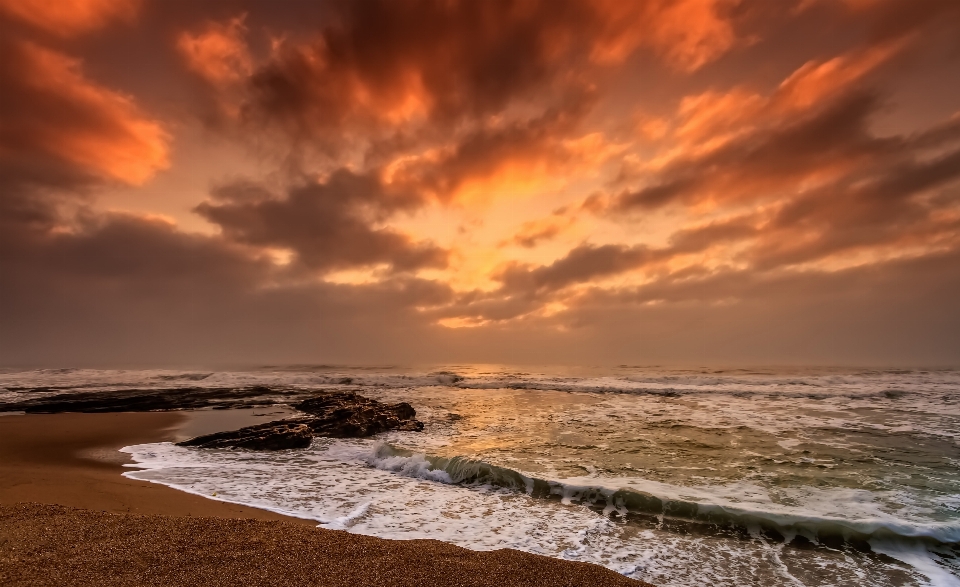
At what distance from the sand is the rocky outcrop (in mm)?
6449

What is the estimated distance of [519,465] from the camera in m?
11.2

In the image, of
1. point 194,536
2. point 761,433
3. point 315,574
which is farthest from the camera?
point 761,433

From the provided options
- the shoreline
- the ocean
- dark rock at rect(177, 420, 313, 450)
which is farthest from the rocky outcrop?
the shoreline

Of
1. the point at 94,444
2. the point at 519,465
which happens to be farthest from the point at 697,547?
the point at 94,444

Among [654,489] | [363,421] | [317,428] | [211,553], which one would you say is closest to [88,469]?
[317,428]

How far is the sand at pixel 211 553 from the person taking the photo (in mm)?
4910

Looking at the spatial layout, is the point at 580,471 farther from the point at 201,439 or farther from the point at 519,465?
the point at 201,439

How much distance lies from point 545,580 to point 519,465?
19.9 feet

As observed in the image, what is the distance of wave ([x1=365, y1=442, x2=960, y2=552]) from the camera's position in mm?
7070

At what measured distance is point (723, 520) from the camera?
25.5 ft

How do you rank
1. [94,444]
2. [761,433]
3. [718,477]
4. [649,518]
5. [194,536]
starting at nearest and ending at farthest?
[194,536] < [649,518] < [718,477] < [94,444] < [761,433]

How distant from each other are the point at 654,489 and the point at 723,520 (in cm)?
152

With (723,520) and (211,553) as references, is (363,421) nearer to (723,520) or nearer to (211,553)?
(211,553)

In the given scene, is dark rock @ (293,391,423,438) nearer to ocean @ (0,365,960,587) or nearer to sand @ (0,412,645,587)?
ocean @ (0,365,960,587)
